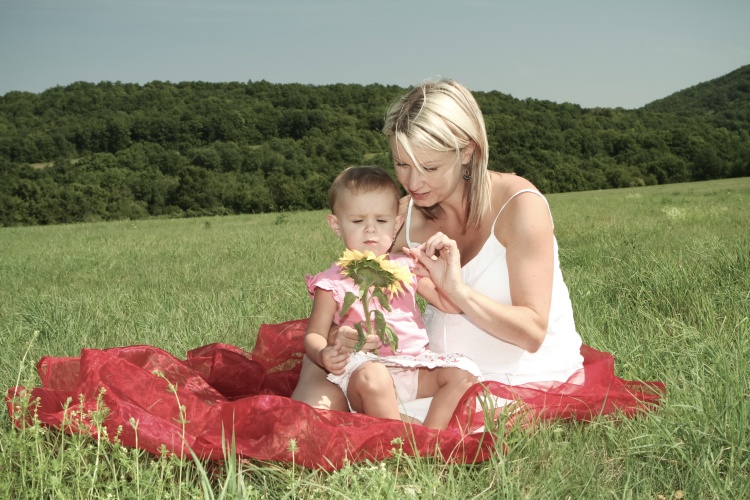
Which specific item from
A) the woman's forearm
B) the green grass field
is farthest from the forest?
the woman's forearm

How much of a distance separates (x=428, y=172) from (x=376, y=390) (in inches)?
38.7

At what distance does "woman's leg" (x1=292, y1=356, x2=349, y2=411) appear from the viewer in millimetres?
3217

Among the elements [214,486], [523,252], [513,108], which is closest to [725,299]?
[523,252]

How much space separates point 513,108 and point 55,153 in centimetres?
4115

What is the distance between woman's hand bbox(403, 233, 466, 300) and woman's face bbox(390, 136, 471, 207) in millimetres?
348

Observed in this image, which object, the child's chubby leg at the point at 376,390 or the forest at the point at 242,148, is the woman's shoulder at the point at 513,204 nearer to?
the child's chubby leg at the point at 376,390

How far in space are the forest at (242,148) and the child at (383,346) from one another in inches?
1757

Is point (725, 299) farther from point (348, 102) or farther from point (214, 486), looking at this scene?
point (348, 102)

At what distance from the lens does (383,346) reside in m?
3.26

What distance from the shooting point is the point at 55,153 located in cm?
5725

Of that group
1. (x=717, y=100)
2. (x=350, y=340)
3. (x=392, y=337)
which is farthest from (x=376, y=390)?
(x=717, y=100)

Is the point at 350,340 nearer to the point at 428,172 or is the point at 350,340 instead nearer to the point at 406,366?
the point at 406,366

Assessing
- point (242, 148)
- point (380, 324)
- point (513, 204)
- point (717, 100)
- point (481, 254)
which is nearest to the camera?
point (380, 324)

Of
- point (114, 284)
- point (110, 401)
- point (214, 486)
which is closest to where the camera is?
point (214, 486)
